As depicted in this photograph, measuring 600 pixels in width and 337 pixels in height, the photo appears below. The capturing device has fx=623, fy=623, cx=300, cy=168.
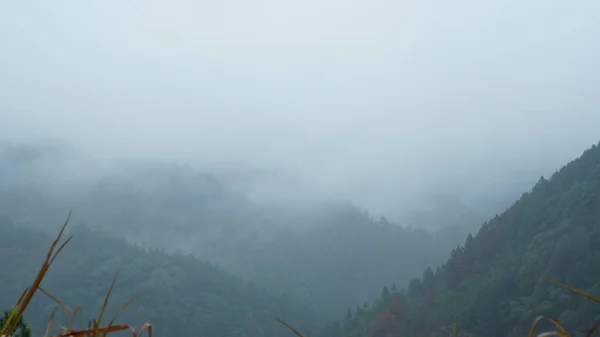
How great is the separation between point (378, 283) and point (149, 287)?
7279 cm

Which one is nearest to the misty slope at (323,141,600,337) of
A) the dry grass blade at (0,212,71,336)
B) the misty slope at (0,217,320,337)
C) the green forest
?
the green forest

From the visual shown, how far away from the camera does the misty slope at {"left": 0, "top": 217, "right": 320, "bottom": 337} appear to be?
123m

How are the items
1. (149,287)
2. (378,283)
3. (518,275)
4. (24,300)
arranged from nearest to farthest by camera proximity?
1. (24,300)
2. (518,275)
3. (149,287)
4. (378,283)

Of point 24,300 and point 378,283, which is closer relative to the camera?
point 24,300

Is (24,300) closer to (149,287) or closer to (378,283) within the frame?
(149,287)

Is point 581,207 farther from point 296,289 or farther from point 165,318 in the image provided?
point 296,289

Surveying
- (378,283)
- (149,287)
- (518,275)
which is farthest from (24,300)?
(378,283)

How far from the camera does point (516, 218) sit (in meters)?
75.8

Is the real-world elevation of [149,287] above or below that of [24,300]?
above

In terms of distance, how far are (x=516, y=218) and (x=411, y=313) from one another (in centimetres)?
1828

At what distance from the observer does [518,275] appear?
60.8 meters

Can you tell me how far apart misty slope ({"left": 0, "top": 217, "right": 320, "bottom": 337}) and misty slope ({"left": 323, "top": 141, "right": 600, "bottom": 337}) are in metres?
45.6

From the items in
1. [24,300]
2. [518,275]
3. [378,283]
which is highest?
[378,283]

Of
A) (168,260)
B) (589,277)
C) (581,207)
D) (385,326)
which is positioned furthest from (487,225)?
(168,260)
